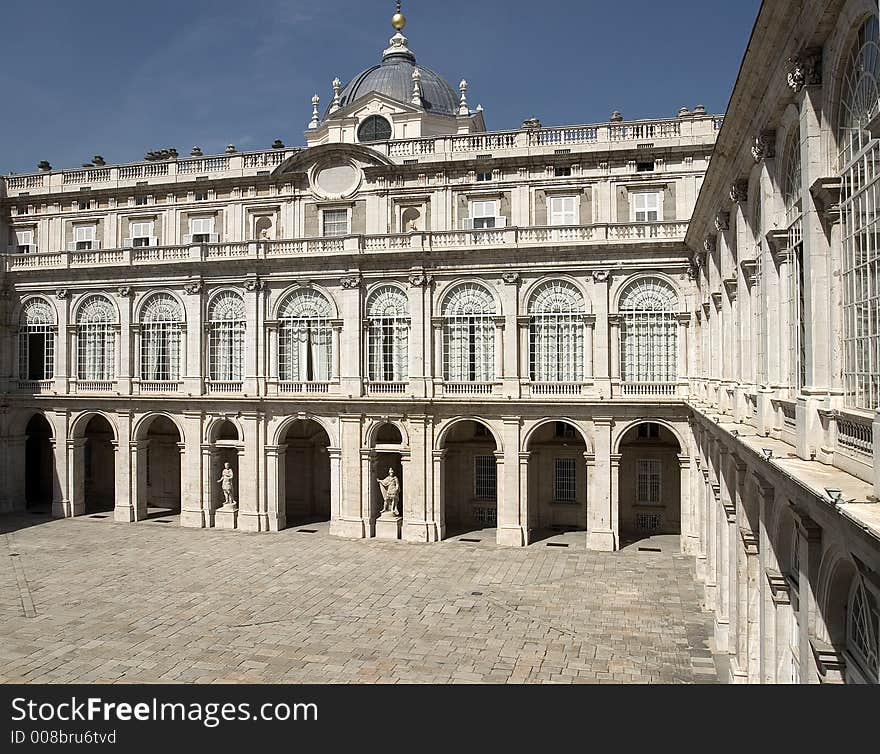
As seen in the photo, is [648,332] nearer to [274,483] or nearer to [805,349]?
[274,483]

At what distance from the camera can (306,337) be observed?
119 ft

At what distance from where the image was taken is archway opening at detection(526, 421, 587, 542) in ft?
118

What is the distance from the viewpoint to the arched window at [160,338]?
1491 inches

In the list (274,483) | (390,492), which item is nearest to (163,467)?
(274,483)

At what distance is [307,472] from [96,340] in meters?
12.9

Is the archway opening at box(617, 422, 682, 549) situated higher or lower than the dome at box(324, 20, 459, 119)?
lower

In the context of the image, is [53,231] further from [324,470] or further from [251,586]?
[251,586]

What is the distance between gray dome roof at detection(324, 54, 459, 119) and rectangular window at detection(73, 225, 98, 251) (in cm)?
1649

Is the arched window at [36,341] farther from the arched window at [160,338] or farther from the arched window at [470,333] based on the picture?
the arched window at [470,333]

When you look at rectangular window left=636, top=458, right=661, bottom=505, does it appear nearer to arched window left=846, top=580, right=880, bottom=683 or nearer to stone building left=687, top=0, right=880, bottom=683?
stone building left=687, top=0, right=880, bottom=683

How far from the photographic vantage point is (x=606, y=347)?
32719mm

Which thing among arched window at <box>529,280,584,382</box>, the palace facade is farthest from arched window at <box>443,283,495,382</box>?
arched window at <box>529,280,584,382</box>
